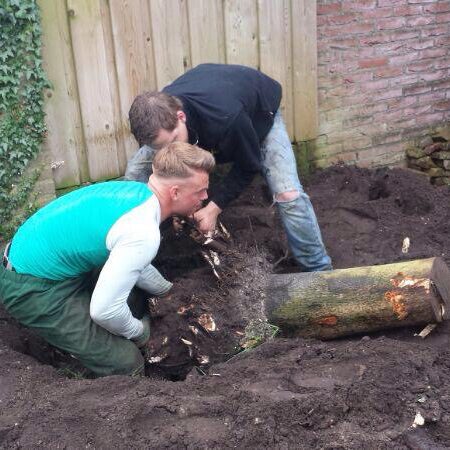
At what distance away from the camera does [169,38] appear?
4672mm

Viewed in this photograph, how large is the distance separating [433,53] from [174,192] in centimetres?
410

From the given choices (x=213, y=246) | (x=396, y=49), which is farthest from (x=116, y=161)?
(x=396, y=49)

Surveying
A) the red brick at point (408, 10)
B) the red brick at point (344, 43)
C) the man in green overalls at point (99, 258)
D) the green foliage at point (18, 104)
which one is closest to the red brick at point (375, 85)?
the red brick at point (344, 43)

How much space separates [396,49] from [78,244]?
3.98 m

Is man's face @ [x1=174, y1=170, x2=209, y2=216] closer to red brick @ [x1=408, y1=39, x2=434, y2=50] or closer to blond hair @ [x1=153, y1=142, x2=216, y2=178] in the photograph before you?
blond hair @ [x1=153, y1=142, x2=216, y2=178]

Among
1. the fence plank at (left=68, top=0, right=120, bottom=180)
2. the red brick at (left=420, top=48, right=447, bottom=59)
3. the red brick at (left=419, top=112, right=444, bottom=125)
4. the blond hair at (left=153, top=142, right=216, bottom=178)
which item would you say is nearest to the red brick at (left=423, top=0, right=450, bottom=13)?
the red brick at (left=420, top=48, right=447, bottom=59)

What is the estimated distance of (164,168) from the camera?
318 cm

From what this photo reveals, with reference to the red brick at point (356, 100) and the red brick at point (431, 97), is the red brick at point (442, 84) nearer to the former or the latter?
the red brick at point (431, 97)

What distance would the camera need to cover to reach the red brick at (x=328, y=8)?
212 inches

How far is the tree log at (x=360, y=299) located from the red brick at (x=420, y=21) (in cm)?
328

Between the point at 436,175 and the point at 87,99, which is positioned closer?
the point at 87,99

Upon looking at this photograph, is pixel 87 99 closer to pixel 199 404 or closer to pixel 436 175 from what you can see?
pixel 199 404

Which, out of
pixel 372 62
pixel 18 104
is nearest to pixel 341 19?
pixel 372 62

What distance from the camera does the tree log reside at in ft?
11.0
